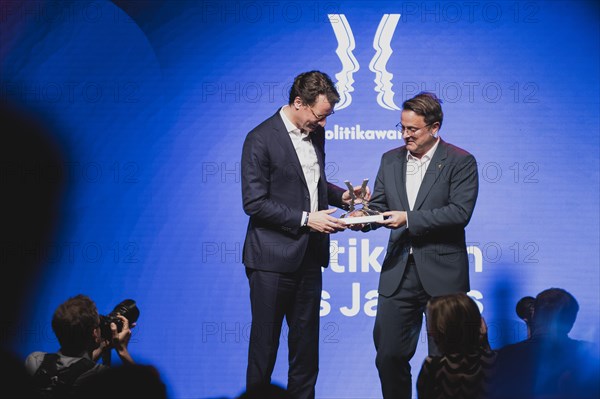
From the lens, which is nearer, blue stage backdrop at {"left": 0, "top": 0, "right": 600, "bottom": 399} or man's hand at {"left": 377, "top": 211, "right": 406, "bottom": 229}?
man's hand at {"left": 377, "top": 211, "right": 406, "bottom": 229}

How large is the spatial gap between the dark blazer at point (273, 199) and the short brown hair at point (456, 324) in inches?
40.8

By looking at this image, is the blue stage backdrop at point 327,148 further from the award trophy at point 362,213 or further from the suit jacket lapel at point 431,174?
the suit jacket lapel at point 431,174

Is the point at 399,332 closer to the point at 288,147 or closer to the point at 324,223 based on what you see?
the point at 324,223

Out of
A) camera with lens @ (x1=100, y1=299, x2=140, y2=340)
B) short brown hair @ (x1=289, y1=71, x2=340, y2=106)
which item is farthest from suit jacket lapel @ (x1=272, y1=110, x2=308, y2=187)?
camera with lens @ (x1=100, y1=299, x2=140, y2=340)

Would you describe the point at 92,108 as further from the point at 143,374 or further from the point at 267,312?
the point at 143,374

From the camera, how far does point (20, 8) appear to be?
5.00 metres

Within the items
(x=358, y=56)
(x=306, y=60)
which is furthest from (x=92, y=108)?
(x=358, y=56)

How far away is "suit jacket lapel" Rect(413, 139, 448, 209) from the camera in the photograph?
372 cm

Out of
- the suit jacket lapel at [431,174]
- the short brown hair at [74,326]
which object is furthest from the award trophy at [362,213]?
the short brown hair at [74,326]

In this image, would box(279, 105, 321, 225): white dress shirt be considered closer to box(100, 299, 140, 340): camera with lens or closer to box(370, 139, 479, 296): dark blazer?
box(370, 139, 479, 296): dark blazer

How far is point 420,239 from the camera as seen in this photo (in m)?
3.74

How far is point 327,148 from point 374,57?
0.62 metres

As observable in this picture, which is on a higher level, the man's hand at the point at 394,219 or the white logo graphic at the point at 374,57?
the white logo graphic at the point at 374,57

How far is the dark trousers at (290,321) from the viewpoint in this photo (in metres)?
3.77
